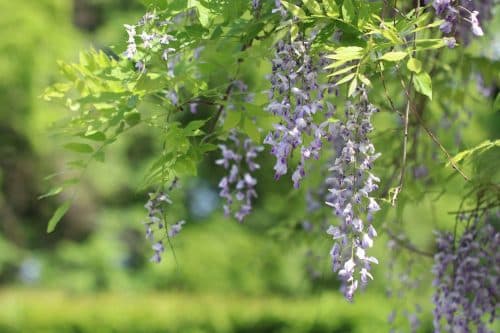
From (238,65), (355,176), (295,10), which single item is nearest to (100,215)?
(238,65)

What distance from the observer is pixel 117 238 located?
16938 mm

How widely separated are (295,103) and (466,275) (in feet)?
4.67

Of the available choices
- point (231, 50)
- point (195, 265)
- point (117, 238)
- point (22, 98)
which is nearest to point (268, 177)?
point (195, 265)

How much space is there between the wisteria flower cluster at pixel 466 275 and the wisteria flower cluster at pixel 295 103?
1290mm

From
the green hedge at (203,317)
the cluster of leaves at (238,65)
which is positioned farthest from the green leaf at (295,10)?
the green hedge at (203,317)

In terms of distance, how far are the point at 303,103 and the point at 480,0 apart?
2.17 metres

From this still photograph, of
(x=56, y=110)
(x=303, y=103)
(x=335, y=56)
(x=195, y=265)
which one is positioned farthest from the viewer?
(x=195, y=265)

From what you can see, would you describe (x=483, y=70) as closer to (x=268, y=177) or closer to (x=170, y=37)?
(x=170, y=37)

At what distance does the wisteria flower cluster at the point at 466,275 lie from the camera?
3533 millimetres

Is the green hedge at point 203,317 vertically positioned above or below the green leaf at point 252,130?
below

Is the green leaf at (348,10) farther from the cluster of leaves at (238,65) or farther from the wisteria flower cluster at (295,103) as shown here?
the wisteria flower cluster at (295,103)

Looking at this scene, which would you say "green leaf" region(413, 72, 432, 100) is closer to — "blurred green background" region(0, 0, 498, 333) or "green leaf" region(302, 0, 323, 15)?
"green leaf" region(302, 0, 323, 15)

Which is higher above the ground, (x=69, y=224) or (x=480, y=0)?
(x=480, y=0)

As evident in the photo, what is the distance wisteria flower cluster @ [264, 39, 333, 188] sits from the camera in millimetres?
2410
